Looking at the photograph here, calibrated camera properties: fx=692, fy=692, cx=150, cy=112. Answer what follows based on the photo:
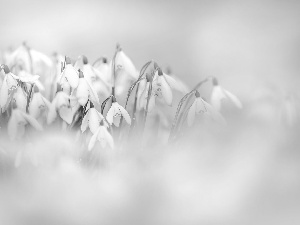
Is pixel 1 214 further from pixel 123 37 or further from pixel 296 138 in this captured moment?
pixel 123 37

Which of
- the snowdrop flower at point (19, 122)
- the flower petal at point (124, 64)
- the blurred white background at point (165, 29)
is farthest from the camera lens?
the blurred white background at point (165, 29)

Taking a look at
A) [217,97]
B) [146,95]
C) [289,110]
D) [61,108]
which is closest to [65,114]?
[61,108]

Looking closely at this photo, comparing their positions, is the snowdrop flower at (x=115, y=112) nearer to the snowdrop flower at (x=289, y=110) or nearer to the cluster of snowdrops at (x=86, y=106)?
the cluster of snowdrops at (x=86, y=106)

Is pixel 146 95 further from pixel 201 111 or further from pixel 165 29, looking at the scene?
pixel 165 29

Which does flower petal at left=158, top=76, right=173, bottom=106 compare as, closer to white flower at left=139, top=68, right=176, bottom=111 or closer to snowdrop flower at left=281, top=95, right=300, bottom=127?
white flower at left=139, top=68, right=176, bottom=111

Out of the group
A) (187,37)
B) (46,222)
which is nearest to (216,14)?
(187,37)

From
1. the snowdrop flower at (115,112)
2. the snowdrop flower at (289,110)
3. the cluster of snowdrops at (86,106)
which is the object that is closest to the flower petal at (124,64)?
the cluster of snowdrops at (86,106)
